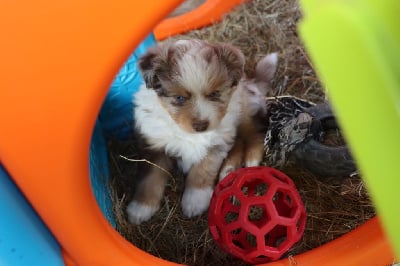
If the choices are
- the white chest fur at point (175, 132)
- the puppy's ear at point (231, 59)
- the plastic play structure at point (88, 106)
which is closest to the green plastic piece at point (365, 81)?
the plastic play structure at point (88, 106)

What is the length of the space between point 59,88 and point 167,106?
84 centimetres

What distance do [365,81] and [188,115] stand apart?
1276mm

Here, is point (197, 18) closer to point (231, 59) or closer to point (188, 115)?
point (231, 59)

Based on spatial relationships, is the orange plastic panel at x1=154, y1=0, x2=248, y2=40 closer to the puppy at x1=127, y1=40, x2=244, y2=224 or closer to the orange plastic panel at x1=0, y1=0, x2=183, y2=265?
the puppy at x1=127, y1=40, x2=244, y2=224

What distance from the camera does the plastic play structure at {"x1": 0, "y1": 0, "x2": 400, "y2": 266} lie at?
1.18m

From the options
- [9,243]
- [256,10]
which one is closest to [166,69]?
[9,243]

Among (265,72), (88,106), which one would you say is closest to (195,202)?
(265,72)

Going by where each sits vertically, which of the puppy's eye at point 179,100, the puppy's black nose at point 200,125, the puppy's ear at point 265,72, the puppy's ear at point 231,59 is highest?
the puppy's ear at point 231,59

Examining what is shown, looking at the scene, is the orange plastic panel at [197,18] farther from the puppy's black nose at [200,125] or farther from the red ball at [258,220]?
the red ball at [258,220]

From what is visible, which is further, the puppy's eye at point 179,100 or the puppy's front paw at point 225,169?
the puppy's front paw at point 225,169

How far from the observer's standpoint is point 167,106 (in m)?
2.45

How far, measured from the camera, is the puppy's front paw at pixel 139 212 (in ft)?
8.64

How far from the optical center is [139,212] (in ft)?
8.66

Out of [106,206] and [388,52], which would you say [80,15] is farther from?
[106,206]
